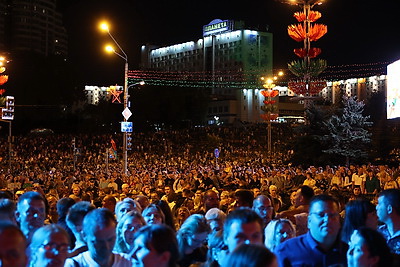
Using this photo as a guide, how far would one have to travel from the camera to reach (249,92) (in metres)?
112

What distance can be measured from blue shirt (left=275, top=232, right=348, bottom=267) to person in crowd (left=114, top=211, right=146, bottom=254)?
1.42 m

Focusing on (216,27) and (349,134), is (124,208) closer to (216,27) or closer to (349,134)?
(349,134)

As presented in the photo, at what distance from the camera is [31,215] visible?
18.7 feet

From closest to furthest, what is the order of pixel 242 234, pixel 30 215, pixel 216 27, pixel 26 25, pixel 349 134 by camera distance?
pixel 242 234 < pixel 30 215 < pixel 349 134 < pixel 26 25 < pixel 216 27

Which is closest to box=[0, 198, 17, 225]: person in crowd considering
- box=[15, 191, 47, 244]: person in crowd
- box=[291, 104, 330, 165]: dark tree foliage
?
box=[15, 191, 47, 244]: person in crowd

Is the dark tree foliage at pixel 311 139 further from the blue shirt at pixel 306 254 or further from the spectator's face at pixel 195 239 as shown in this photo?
the blue shirt at pixel 306 254

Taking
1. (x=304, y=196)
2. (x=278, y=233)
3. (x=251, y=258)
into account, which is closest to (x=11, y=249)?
(x=251, y=258)

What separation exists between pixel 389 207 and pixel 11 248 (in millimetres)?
3427

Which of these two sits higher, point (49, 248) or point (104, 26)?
point (104, 26)

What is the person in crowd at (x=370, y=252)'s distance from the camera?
388cm

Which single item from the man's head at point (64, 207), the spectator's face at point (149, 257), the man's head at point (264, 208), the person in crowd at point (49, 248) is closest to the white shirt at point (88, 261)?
the person in crowd at point (49, 248)

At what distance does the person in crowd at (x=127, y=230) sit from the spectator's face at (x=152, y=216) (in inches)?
30.9

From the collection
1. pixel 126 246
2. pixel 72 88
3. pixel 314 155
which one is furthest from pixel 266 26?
pixel 126 246

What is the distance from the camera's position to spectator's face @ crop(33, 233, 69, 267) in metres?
3.87
